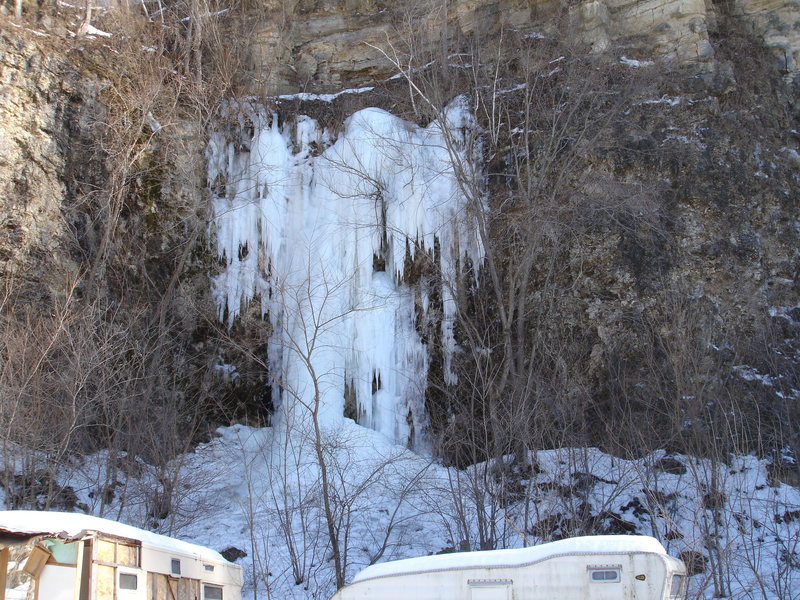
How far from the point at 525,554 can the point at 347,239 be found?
1053 centimetres

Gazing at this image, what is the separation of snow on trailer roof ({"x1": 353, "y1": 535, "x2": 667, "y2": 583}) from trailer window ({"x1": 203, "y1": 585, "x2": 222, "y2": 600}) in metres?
1.86

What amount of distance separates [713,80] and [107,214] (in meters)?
13.1

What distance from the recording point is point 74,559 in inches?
290

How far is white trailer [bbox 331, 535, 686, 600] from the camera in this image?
7.42 m

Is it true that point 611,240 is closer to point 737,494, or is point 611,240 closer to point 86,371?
point 737,494

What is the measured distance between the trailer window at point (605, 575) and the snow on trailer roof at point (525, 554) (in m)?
0.17

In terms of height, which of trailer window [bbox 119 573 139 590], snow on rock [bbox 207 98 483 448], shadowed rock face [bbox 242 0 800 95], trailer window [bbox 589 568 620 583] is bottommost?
trailer window [bbox 589 568 620 583]

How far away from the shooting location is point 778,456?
1370cm

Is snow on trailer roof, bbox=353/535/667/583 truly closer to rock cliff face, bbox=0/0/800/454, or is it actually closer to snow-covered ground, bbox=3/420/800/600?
snow-covered ground, bbox=3/420/800/600

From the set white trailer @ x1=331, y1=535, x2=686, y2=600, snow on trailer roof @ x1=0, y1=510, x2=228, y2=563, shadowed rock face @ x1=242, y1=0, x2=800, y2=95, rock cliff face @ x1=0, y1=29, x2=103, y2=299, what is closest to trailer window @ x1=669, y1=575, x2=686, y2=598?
white trailer @ x1=331, y1=535, x2=686, y2=600

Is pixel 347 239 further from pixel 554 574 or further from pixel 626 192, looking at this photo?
pixel 554 574

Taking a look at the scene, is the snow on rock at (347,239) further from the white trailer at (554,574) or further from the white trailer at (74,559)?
the white trailer at (74,559)

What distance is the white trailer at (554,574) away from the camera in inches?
292

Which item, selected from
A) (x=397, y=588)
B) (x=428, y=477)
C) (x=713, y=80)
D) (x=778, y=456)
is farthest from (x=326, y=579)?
(x=713, y=80)
